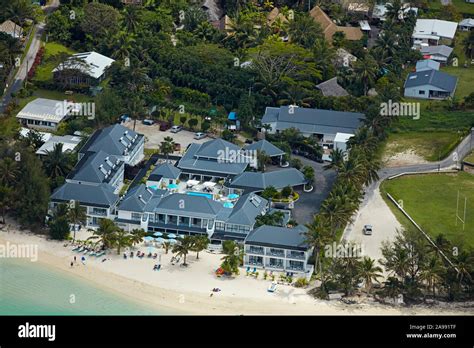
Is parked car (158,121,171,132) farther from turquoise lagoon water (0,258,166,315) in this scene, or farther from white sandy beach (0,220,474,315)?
turquoise lagoon water (0,258,166,315)

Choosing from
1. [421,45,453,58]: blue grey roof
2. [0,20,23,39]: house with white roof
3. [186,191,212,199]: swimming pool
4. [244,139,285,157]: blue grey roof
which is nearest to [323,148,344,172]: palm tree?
[244,139,285,157]: blue grey roof

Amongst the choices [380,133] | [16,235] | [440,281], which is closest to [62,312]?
[16,235]

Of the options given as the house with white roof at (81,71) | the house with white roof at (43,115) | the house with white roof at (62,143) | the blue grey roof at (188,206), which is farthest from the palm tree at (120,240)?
the house with white roof at (81,71)

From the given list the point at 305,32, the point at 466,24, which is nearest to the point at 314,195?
the point at 305,32

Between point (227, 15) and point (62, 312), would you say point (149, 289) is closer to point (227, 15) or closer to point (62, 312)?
point (62, 312)

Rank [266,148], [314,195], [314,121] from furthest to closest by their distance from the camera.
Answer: [314,121] < [266,148] < [314,195]

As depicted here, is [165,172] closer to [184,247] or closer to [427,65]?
[184,247]

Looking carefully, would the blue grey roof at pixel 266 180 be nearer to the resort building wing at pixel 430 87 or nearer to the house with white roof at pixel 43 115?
the house with white roof at pixel 43 115
